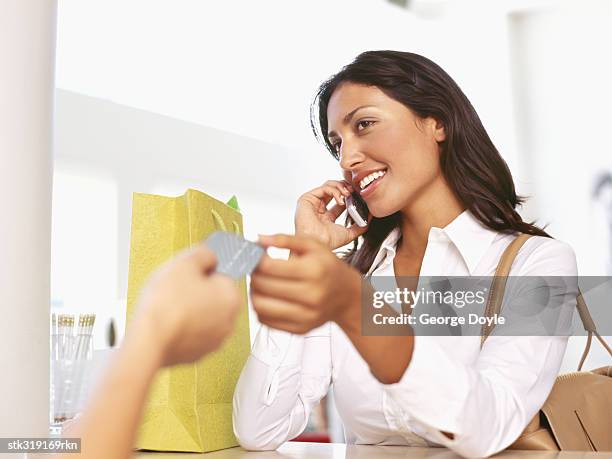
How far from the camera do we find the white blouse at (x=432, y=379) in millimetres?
811

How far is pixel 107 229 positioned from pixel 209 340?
13.9 ft

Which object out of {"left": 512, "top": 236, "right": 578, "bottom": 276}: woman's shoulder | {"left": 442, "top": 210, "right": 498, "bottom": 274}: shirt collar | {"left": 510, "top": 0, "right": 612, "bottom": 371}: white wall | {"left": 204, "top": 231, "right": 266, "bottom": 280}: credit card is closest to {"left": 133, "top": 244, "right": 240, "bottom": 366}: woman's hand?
{"left": 204, "top": 231, "right": 266, "bottom": 280}: credit card

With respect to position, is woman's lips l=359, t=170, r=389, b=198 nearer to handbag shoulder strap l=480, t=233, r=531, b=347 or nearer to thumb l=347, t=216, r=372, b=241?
thumb l=347, t=216, r=372, b=241

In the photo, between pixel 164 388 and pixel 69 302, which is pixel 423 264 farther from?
pixel 69 302

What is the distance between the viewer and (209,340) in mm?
480

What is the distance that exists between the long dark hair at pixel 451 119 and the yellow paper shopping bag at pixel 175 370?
428mm

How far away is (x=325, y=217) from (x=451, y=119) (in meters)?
0.31

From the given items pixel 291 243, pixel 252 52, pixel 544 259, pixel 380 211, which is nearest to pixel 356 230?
pixel 380 211

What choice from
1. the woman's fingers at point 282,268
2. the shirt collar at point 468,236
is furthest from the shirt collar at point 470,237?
the woman's fingers at point 282,268

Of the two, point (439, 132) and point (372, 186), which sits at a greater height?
point (439, 132)

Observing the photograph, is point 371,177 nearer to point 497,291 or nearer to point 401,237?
point 401,237

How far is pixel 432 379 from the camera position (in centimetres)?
78

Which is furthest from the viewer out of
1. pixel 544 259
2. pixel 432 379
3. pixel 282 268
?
pixel 544 259

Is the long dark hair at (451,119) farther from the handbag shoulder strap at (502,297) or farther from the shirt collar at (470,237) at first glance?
the handbag shoulder strap at (502,297)
